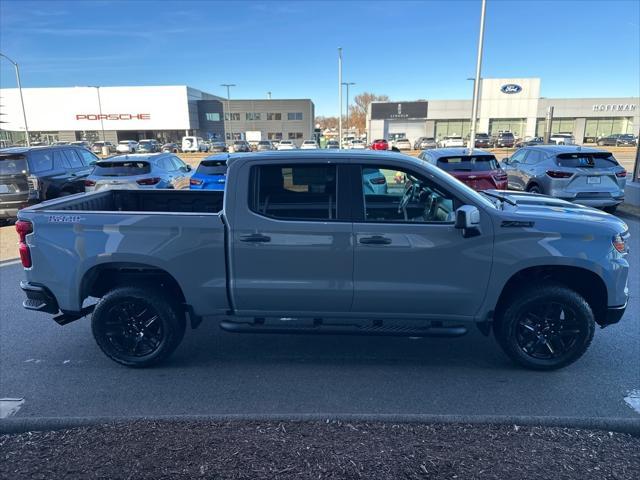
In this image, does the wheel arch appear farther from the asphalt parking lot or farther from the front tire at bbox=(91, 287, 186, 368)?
the front tire at bbox=(91, 287, 186, 368)

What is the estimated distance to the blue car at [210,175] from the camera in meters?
10.6

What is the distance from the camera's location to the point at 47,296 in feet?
12.8

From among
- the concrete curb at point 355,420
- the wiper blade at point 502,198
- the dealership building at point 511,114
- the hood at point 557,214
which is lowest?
the concrete curb at point 355,420

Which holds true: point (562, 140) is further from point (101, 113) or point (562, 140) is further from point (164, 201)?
point (101, 113)

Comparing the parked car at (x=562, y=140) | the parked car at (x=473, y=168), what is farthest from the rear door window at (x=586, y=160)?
the parked car at (x=562, y=140)

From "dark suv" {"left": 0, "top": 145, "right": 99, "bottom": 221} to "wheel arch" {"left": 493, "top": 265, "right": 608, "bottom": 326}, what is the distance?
10.0 m

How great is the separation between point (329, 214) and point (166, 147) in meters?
54.8

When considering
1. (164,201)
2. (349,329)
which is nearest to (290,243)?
(349,329)

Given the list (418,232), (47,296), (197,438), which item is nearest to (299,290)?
(418,232)

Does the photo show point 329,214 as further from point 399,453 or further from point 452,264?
point 399,453

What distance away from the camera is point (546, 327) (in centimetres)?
376

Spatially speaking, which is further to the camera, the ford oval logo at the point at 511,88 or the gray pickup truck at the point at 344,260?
the ford oval logo at the point at 511,88

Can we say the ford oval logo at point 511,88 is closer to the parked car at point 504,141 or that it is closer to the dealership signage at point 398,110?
the dealership signage at point 398,110

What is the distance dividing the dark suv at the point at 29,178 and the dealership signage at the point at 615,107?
7208 centimetres
